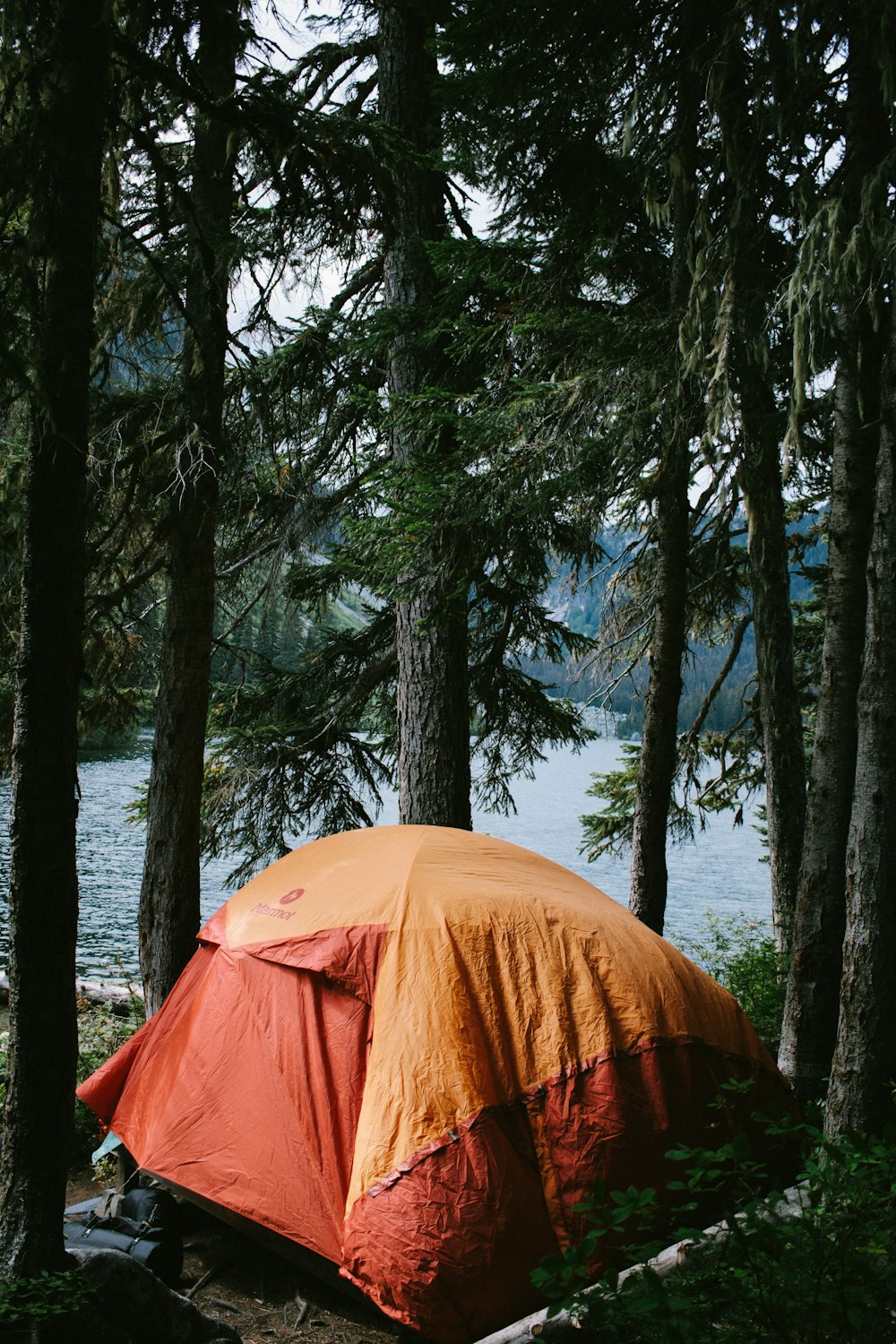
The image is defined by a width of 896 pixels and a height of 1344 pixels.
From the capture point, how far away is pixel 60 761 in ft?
11.5

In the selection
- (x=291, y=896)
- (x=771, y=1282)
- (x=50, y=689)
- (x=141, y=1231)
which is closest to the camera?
(x=771, y=1282)

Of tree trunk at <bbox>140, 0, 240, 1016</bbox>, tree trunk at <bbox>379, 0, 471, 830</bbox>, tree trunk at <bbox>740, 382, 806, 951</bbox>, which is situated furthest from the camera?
tree trunk at <bbox>740, 382, 806, 951</bbox>

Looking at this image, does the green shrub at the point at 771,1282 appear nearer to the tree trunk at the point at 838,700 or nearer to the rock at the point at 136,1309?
the rock at the point at 136,1309

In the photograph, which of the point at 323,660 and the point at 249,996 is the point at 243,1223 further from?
the point at 323,660

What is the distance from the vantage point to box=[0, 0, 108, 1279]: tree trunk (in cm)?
347

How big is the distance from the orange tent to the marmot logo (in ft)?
0.04

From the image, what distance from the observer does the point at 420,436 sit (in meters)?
6.82

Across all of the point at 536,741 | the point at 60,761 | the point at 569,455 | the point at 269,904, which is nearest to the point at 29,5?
the point at 60,761

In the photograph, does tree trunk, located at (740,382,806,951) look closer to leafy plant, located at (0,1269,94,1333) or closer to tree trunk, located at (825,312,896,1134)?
tree trunk, located at (825,312,896,1134)

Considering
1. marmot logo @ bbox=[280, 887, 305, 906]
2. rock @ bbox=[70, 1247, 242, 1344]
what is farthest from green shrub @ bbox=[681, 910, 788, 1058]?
Result: rock @ bbox=[70, 1247, 242, 1344]

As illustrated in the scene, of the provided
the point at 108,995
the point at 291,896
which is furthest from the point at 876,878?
the point at 108,995

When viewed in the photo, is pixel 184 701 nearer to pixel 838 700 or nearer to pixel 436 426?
pixel 436 426

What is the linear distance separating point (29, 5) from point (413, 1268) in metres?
4.93

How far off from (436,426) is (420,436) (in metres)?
0.32
